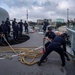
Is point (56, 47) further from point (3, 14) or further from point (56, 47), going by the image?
point (3, 14)

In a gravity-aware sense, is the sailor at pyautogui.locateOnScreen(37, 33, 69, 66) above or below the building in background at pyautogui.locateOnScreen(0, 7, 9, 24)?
below

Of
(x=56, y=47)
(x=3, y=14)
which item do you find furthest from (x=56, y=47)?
(x=3, y=14)

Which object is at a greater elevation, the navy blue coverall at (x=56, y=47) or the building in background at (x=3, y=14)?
the building in background at (x=3, y=14)

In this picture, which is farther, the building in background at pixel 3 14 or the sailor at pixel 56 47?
the building in background at pixel 3 14

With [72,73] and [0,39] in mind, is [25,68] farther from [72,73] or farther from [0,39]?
[0,39]

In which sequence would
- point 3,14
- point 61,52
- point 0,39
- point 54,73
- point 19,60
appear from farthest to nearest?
point 3,14, point 0,39, point 19,60, point 61,52, point 54,73

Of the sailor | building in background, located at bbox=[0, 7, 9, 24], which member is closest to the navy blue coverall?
the sailor

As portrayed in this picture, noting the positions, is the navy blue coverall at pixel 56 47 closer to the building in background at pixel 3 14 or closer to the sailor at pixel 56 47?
the sailor at pixel 56 47

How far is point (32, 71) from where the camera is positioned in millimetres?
8930

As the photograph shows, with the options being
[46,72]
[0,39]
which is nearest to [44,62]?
[46,72]

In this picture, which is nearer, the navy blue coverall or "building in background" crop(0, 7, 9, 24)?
the navy blue coverall

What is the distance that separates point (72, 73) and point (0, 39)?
8464mm

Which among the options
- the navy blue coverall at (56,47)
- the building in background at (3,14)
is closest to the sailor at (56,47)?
the navy blue coverall at (56,47)

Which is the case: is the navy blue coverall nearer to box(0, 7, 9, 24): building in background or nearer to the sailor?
the sailor
